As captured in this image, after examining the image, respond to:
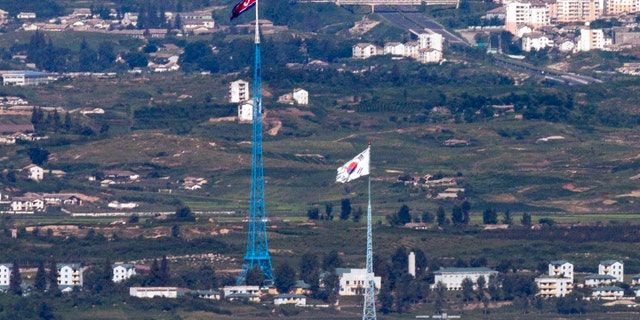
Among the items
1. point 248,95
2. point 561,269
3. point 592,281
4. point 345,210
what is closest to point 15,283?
point 561,269

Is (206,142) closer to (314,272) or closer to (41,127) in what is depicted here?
(41,127)

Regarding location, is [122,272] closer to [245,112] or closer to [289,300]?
[289,300]

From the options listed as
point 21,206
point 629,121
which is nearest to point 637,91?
→ point 629,121

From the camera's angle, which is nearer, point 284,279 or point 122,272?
point 284,279

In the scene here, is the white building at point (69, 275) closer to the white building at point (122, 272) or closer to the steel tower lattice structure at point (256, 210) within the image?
the white building at point (122, 272)

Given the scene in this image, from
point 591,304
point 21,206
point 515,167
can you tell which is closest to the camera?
point 591,304

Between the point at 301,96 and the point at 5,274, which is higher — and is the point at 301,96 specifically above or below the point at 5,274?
above
